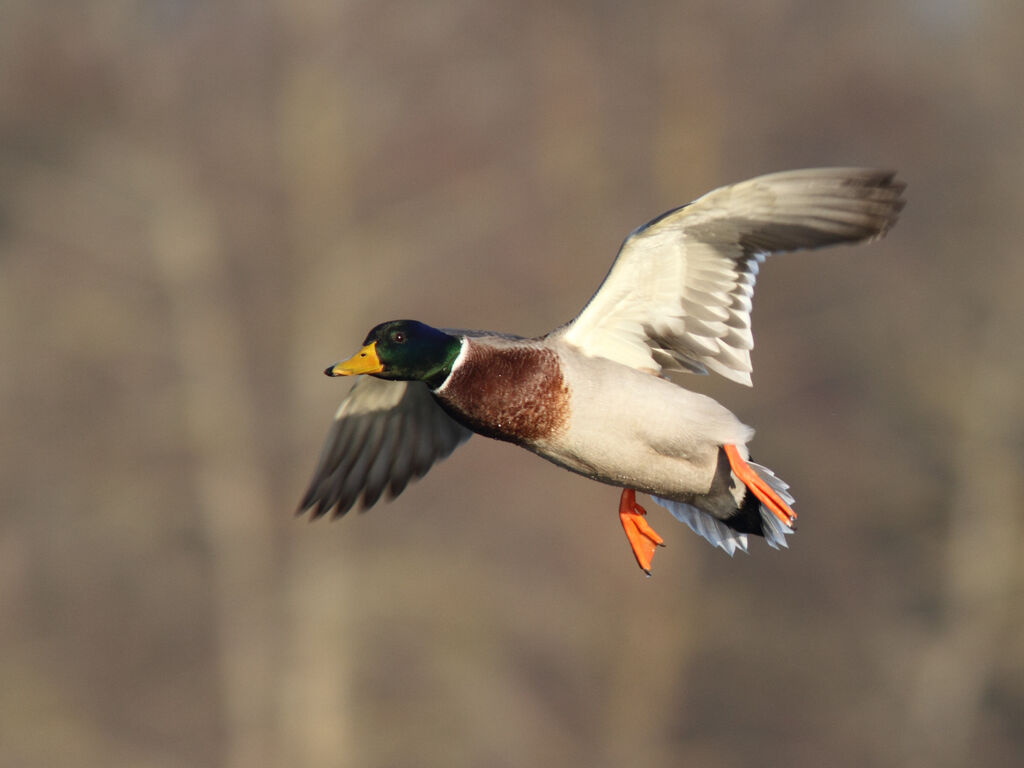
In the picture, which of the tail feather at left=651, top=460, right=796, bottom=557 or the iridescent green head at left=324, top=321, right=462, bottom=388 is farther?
the tail feather at left=651, top=460, right=796, bottom=557

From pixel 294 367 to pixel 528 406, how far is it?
1205cm

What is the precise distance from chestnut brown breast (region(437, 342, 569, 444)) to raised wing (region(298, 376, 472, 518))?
117cm

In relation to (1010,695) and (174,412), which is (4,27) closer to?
(174,412)

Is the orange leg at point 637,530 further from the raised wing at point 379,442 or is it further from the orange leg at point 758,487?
the raised wing at point 379,442

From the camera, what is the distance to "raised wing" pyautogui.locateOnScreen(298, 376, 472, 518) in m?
6.21

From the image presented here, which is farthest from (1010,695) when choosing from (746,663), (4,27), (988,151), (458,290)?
(4,27)

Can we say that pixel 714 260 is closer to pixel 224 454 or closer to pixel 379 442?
pixel 379 442

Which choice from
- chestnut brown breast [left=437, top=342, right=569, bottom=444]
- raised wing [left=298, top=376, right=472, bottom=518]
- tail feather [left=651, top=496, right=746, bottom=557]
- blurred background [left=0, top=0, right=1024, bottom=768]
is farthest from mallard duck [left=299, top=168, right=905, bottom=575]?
blurred background [left=0, top=0, right=1024, bottom=768]

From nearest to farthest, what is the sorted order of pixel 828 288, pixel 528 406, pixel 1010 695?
pixel 528 406
pixel 1010 695
pixel 828 288

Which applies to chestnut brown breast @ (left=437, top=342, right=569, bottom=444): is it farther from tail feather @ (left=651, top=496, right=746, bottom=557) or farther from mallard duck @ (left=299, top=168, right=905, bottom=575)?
tail feather @ (left=651, top=496, right=746, bottom=557)

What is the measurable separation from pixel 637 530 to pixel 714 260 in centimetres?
105

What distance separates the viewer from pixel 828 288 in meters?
17.0

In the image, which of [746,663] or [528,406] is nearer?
[528,406]

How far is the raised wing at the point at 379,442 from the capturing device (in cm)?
621
